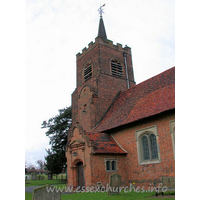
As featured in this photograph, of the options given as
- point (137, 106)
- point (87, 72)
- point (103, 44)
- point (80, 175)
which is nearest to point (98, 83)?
point (87, 72)

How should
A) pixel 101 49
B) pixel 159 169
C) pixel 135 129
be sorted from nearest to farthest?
1. pixel 159 169
2. pixel 135 129
3. pixel 101 49

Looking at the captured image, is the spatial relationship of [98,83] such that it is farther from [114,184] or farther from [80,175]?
[114,184]

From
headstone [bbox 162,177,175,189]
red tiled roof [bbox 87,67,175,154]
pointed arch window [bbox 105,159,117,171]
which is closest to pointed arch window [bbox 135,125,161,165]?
red tiled roof [bbox 87,67,175,154]

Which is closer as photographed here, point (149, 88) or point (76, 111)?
point (149, 88)

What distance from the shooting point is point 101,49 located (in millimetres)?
26031

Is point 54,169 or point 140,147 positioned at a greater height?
point 140,147

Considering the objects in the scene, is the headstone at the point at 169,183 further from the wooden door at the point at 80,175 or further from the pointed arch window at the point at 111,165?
the wooden door at the point at 80,175

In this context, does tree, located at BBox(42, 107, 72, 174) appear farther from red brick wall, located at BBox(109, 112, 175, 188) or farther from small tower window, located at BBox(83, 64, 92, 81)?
red brick wall, located at BBox(109, 112, 175, 188)

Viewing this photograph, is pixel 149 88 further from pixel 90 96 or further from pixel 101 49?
pixel 101 49

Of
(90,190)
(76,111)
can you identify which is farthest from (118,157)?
(76,111)

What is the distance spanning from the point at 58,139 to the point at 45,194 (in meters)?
24.9

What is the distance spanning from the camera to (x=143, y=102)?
17453 mm

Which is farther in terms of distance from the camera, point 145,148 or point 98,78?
point 98,78

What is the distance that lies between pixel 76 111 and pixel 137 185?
44.5 ft
